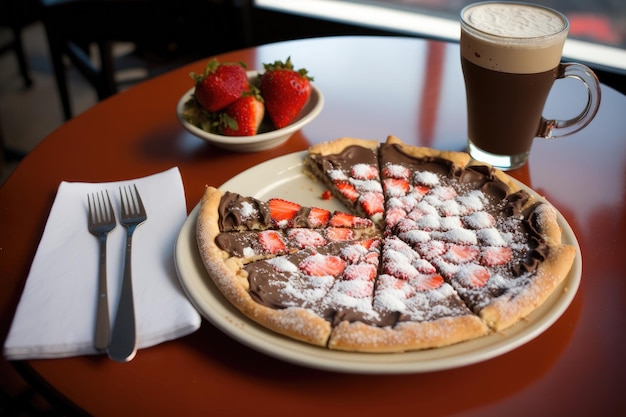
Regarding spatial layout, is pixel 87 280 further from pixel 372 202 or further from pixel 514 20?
pixel 514 20

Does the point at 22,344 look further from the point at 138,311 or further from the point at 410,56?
the point at 410,56

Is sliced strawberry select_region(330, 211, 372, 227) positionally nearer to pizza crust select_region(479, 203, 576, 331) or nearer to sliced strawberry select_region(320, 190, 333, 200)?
sliced strawberry select_region(320, 190, 333, 200)

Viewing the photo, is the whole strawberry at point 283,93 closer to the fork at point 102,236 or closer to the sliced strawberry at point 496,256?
the fork at point 102,236

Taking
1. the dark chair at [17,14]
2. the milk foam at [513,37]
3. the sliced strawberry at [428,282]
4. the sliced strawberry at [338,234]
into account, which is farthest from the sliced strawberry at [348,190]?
the dark chair at [17,14]

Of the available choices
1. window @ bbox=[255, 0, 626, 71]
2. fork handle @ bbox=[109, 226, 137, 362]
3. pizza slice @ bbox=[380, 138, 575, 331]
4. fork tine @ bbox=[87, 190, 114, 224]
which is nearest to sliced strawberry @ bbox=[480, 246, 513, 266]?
pizza slice @ bbox=[380, 138, 575, 331]

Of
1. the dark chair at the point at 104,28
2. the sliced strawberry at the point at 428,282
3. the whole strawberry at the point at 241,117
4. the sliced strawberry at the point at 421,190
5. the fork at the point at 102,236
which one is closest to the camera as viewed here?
the fork at the point at 102,236

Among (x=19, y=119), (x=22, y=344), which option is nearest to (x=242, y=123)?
(x=22, y=344)

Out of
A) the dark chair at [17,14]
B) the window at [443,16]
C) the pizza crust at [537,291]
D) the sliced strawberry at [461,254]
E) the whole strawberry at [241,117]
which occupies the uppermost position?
the whole strawberry at [241,117]

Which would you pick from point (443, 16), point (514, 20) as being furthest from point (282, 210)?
point (443, 16)
